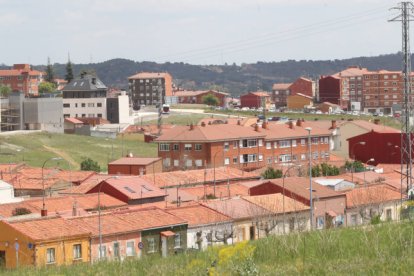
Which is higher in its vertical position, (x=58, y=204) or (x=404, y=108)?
(x=404, y=108)

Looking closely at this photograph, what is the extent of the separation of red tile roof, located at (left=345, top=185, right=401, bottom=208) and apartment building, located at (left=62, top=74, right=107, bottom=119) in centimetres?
7676

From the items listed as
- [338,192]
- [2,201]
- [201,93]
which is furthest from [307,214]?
[201,93]

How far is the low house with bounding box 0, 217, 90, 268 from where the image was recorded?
28719mm

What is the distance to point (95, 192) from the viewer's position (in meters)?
44.8

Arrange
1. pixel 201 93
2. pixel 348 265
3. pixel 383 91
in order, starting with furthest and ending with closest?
A: pixel 201 93 → pixel 383 91 → pixel 348 265

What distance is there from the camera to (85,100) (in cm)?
11969

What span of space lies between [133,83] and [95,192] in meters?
140

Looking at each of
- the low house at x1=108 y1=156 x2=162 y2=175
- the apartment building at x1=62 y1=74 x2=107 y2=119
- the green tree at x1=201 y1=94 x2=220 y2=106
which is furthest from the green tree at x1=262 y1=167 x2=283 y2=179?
the green tree at x1=201 y1=94 x2=220 y2=106

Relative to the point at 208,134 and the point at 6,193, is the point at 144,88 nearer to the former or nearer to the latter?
the point at 208,134

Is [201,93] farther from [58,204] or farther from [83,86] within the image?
[58,204]

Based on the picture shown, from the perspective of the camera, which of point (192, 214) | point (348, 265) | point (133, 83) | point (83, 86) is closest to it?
point (348, 265)

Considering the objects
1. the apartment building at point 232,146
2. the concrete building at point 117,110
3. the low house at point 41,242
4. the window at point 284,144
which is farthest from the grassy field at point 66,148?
the low house at point 41,242

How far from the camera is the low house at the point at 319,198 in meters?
41.2

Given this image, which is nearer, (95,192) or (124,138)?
(95,192)
